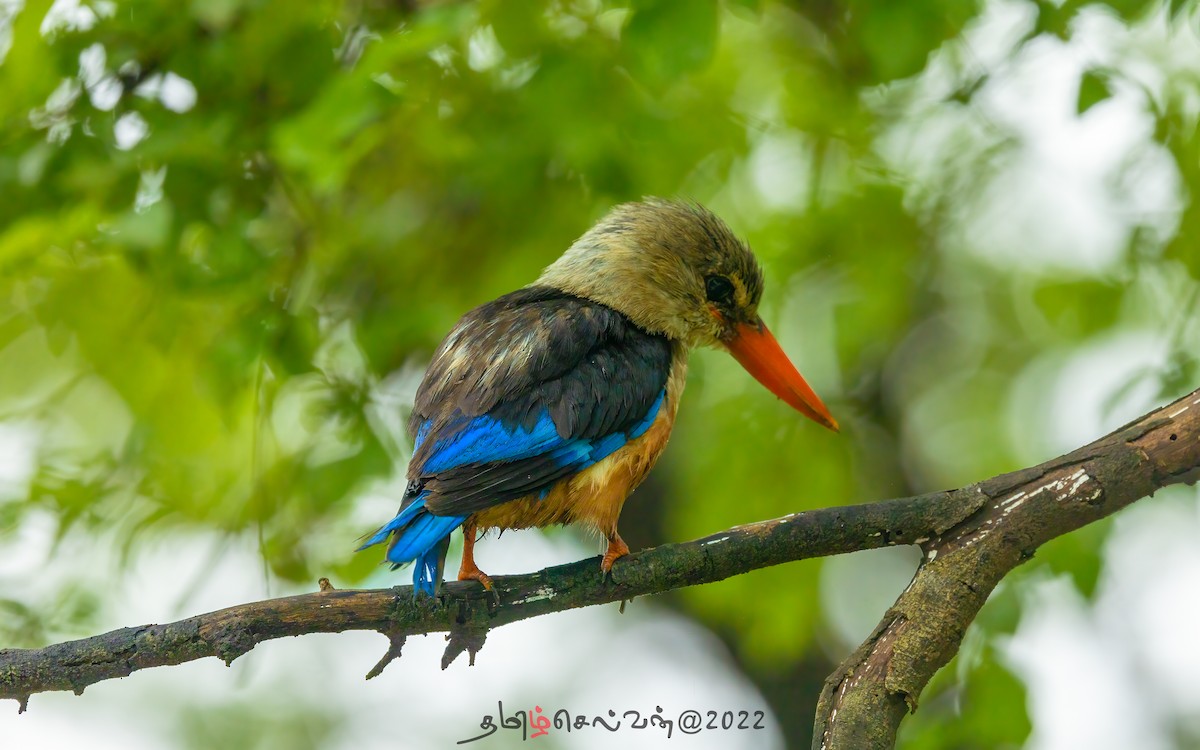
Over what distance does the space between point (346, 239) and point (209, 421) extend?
2.42 ft

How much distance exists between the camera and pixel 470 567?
2580 millimetres

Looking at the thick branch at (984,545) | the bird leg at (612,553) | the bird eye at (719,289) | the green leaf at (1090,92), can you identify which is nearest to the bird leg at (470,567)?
the bird leg at (612,553)

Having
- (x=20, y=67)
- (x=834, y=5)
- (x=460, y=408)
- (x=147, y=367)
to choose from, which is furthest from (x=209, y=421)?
(x=834, y=5)

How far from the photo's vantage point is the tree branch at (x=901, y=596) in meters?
2.09

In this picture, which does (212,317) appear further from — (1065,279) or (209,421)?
(1065,279)

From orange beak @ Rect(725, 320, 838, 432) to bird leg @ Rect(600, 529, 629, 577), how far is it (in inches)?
36.4

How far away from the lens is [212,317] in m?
4.00

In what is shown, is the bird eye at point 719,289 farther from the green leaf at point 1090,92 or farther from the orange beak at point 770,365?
the green leaf at point 1090,92

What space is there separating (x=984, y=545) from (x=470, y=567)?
3.37 feet

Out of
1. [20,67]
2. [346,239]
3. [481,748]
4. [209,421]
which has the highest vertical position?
[20,67]

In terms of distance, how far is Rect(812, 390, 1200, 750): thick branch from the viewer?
206 cm

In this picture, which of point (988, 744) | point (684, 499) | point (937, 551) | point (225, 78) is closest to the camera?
point (937, 551)

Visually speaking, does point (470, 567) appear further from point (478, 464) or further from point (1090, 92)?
point (1090, 92)

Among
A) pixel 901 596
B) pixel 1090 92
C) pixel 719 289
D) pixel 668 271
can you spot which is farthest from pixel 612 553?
pixel 1090 92
